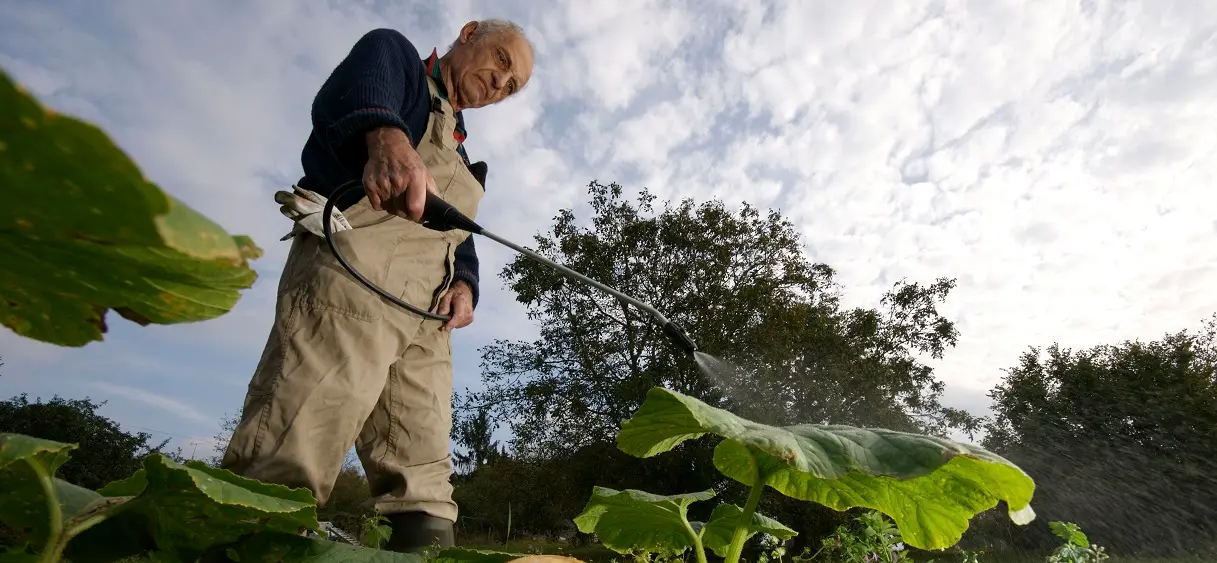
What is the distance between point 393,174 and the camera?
6.72ft

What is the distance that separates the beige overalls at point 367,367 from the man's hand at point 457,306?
0.07m

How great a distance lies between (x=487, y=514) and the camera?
15109 mm

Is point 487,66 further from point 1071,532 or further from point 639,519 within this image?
point 1071,532

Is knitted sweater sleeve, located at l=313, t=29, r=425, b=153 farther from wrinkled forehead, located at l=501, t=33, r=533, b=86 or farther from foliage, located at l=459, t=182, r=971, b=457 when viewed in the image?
foliage, located at l=459, t=182, r=971, b=457

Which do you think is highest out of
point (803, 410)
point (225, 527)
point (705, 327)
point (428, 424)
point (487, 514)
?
point (705, 327)

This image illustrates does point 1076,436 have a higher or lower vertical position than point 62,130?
higher

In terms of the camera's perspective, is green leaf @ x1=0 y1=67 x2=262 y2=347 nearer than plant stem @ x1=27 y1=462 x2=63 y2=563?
Yes

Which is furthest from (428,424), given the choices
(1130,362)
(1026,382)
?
(1130,362)

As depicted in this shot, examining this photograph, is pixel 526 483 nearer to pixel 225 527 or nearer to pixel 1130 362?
pixel 225 527

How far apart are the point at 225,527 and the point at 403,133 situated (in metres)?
1.42

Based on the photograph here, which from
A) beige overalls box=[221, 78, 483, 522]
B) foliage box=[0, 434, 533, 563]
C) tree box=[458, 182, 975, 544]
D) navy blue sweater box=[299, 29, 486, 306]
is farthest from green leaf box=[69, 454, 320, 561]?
tree box=[458, 182, 975, 544]

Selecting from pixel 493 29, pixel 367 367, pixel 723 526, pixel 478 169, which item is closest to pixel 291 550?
pixel 723 526

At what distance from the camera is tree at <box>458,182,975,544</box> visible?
44.0 feet

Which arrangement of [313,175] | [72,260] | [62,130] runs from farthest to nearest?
1. [313,175]
2. [72,260]
3. [62,130]
